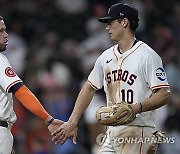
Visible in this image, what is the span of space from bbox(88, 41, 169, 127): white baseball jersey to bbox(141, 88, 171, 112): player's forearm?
8 centimetres

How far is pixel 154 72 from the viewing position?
7.68 m

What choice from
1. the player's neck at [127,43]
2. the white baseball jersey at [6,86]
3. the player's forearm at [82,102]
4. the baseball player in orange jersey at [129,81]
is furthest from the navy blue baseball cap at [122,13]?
the white baseball jersey at [6,86]

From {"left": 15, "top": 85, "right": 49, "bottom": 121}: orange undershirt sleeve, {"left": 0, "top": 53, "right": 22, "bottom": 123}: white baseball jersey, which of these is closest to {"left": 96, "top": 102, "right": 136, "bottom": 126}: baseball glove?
{"left": 15, "top": 85, "right": 49, "bottom": 121}: orange undershirt sleeve

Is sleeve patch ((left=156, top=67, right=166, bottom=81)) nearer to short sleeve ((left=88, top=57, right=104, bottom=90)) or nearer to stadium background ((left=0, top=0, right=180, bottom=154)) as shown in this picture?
short sleeve ((left=88, top=57, right=104, bottom=90))

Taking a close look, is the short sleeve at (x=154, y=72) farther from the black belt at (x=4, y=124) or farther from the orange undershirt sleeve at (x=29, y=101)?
the black belt at (x=4, y=124)

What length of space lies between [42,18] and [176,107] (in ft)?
14.8

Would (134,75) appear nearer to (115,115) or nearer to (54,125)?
(115,115)

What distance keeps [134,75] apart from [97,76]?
22.3 inches

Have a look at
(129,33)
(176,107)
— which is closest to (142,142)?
(129,33)

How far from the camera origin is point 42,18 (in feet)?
50.9

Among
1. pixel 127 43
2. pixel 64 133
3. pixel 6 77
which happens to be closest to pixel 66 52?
pixel 127 43

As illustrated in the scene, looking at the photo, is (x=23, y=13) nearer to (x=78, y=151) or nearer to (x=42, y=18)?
(x=42, y=18)

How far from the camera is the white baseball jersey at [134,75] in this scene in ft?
25.3

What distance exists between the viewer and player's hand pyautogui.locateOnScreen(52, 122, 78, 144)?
Answer: 7.88 m
